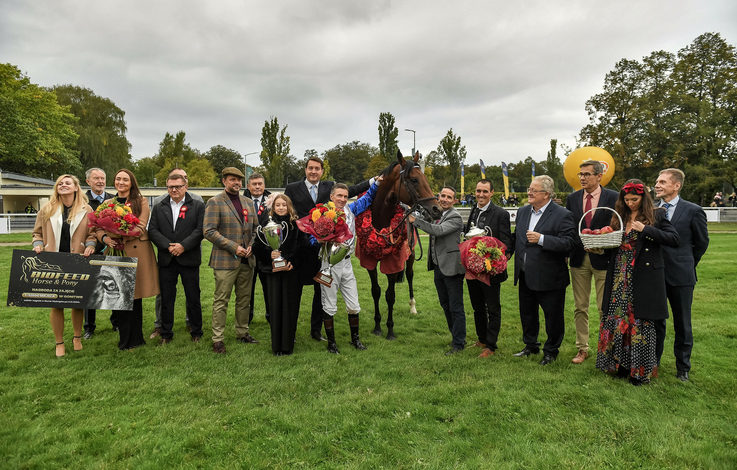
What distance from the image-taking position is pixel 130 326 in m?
5.20

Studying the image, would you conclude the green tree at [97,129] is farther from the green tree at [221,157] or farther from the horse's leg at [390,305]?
the horse's leg at [390,305]

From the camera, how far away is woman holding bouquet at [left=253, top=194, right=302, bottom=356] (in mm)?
4980

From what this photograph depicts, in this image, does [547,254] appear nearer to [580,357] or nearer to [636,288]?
[636,288]

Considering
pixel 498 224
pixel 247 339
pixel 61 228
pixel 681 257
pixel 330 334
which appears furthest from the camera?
pixel 247 339

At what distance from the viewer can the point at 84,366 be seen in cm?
457

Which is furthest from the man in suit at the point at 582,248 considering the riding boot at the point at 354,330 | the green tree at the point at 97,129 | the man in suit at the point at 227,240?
the green tree at the point at 97,129

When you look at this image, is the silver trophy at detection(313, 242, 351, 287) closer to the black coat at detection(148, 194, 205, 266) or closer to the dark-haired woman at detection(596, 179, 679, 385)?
the black coat at detection(148, 194, 205, 266)

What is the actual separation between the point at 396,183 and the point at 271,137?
41546 millimetres

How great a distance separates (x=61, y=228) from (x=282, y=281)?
283 centimetres

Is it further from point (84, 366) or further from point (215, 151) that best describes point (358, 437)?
point (215, 151)

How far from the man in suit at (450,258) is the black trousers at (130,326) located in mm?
3854

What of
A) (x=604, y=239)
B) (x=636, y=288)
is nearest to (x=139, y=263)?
(x=604, y=239)

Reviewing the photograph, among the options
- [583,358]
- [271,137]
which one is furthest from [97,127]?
[583,358]

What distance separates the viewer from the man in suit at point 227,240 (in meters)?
5.11
